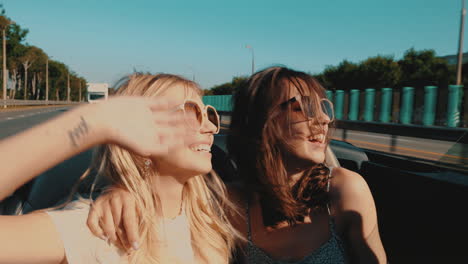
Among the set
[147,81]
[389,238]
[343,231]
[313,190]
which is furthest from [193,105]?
[389,238]

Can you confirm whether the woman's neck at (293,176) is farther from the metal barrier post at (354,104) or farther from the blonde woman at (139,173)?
the metal barrier post at (354,104)

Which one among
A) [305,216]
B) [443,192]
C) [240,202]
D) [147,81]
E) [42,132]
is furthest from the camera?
[240,202]

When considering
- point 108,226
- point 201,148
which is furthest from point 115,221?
point 201,148

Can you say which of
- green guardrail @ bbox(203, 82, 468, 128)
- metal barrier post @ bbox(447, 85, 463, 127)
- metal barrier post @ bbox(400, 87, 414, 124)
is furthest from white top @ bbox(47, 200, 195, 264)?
metal barrier post @ bbox(400, 87, 414, 124)

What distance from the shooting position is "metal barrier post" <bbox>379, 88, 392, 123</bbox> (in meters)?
18.4

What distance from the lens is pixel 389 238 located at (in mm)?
2111

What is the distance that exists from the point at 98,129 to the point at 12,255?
1.11ft

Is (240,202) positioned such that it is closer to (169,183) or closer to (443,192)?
(169,183)

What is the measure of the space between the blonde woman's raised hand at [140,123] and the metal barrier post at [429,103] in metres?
17.0

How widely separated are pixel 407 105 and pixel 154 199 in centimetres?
1813

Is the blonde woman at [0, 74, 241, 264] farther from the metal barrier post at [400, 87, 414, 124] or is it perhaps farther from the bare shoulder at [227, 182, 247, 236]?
the metal barrier post at [400, 87, 414, 124]

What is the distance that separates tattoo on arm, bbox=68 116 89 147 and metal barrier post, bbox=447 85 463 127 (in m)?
15.8

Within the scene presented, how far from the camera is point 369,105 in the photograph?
19.6 meters

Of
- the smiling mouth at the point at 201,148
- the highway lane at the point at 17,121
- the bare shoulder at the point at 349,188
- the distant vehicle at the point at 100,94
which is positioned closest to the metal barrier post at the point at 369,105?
the highway lane at the point at 17,121
